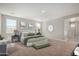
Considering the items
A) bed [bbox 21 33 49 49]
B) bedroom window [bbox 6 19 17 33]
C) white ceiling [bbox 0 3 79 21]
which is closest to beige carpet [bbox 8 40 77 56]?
bed [bbox 21 33 49 49]

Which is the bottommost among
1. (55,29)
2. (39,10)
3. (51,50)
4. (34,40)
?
(51,50)

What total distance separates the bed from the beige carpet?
0.24 ft

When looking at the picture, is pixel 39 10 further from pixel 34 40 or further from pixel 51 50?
pixel 51 50

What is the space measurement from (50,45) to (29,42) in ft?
1.37

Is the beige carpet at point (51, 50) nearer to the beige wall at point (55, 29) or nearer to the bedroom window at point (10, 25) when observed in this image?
the beige wall at point (55, 29)

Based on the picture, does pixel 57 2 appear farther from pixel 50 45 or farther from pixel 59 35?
pixel 50 45

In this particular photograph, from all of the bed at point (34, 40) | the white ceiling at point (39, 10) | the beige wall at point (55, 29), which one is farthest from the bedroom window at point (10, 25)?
the beige wall at point (55, 29)

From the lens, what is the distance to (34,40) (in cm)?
230

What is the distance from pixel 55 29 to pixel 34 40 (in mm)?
474

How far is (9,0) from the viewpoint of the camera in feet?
7.23

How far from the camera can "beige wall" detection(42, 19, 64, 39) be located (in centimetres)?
232

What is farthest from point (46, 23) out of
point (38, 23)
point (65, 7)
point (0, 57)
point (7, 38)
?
point (0, 57)

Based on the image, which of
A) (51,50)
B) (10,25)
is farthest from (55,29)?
(10,25)

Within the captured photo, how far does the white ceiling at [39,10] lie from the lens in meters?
2.24
